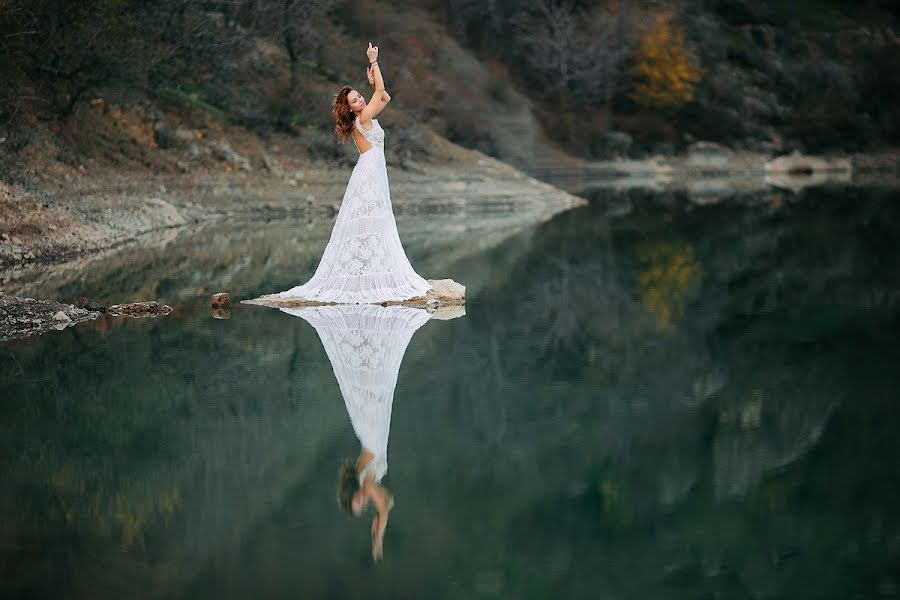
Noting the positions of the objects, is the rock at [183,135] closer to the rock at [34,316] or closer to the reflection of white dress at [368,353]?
the rock at [34,316]

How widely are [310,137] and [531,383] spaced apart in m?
30.7

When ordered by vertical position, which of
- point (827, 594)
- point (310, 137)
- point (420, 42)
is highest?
point (420, 42)

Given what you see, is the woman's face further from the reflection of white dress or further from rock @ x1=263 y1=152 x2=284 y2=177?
rock @ x1=263 y1=152 x2=284 y2=177

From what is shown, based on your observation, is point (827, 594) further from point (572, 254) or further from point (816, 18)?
point (816, 18)

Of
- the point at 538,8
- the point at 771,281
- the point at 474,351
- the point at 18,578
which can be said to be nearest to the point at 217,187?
the point at 771,281

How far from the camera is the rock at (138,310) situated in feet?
47.4

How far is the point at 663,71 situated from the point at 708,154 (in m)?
5.26

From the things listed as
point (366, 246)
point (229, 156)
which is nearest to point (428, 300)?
point (366, 246)

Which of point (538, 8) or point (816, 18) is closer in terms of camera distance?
point (538, 8)

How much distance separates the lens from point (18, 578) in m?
5.95

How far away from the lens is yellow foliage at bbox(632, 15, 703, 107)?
6775cm

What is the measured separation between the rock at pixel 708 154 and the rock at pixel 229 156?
34826 millimetres

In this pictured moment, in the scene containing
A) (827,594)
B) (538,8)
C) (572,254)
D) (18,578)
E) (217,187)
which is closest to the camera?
(827,594)

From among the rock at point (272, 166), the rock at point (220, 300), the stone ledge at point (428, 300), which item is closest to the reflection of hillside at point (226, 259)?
the rock at point (220, 300)
